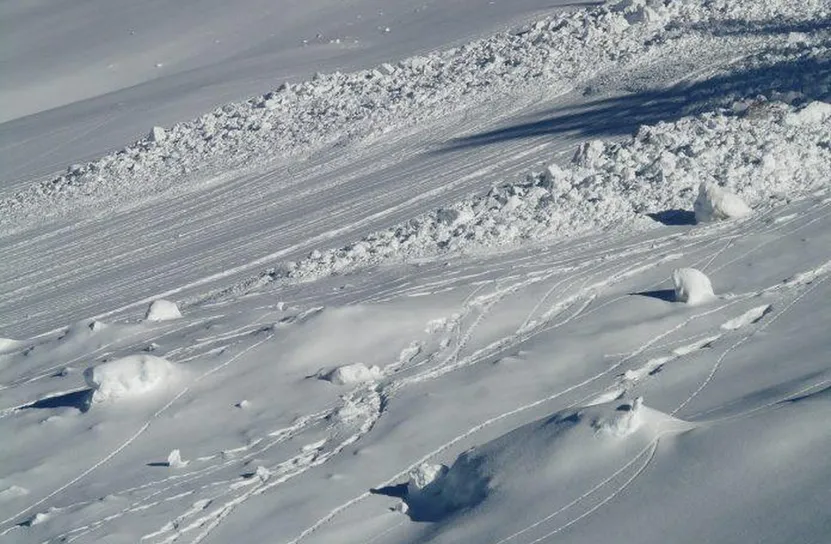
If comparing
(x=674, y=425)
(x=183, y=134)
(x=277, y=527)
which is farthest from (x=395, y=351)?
(x=183, y=134)

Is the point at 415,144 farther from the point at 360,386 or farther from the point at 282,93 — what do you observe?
the point at 360,386

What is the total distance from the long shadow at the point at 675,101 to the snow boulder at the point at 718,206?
2898 mm

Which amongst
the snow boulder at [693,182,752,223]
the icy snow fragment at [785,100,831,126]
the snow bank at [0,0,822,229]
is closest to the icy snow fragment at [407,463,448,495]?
the snow boulder at [693,182,752,223]

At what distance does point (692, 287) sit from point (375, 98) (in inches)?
379

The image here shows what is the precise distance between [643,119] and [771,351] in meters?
6.64

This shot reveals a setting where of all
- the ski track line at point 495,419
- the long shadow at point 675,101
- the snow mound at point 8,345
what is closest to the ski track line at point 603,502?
the ski track line at point 495,419

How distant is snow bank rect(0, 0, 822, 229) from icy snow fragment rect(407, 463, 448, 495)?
1004 cm

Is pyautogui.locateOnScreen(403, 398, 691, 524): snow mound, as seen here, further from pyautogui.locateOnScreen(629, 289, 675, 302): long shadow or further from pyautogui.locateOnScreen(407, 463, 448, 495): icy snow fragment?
pyautogui.locateOnScreen(629, 289, 675, 302): long shadow

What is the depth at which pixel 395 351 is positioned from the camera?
877 cm

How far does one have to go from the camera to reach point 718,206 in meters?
10.3

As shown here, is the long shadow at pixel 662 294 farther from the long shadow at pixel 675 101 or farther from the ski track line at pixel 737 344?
the long shadow at pixel 675 101

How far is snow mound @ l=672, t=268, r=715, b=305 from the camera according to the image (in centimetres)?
858

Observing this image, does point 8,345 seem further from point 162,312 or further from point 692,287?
point 692,287

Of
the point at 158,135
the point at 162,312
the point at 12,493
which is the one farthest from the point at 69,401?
the point at 158,135
